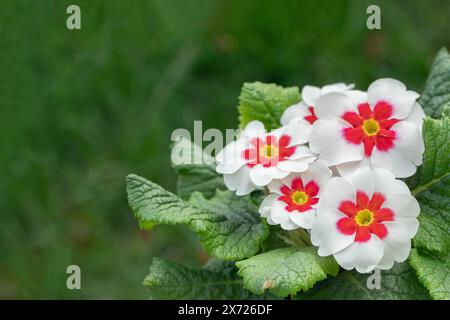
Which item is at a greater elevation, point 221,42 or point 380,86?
point 221,42

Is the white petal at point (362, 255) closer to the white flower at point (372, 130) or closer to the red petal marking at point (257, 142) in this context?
the white flower at point (372, 130)

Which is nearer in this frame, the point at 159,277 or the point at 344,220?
the point at 344,220

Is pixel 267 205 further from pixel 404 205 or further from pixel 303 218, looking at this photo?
pixel 404 205

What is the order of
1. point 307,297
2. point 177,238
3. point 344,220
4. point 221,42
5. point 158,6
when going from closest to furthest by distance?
1. point 344,220
2. point 307,297
3. point 177,238
4. point 158,6
5. point 221,42

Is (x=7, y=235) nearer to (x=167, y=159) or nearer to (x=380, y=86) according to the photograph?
(x=167, y=159)

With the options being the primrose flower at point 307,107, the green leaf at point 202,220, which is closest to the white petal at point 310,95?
the primrose flower at point 307,107
